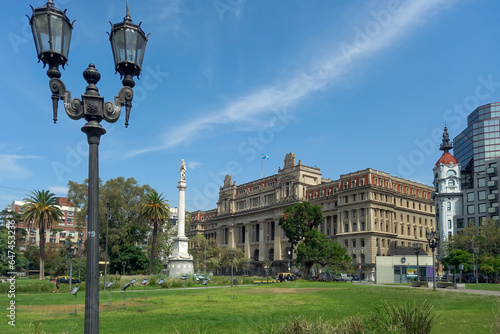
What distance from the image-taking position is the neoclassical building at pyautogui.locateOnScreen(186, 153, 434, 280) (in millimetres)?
89938

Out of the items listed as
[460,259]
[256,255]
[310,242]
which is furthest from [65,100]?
[256,255]

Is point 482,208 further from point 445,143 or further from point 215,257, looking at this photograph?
point 215,257

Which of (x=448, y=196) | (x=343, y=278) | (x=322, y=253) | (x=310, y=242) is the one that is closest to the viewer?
(x=322, y=253)

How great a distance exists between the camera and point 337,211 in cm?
9669

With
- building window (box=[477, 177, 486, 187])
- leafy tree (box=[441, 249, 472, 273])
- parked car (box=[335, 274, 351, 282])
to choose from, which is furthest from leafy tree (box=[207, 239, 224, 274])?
building window (box=[477, 177, 486, 187])

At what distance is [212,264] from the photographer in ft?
Result: 337

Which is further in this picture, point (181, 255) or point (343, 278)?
point (343, 278)

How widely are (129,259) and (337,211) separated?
45.7m

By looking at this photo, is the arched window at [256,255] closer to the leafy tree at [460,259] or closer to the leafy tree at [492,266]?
the leafy tree at [460,259]

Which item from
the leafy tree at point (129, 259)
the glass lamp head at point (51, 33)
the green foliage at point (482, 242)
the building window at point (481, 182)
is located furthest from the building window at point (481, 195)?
the glass lamp head at point (51, 33)

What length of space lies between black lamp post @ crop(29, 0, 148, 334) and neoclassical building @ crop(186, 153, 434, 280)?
230ft

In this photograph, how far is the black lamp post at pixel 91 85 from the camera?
6949 mm

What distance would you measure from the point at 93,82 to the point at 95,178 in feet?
5.51

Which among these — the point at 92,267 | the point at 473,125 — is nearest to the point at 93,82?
the point at 92,267
